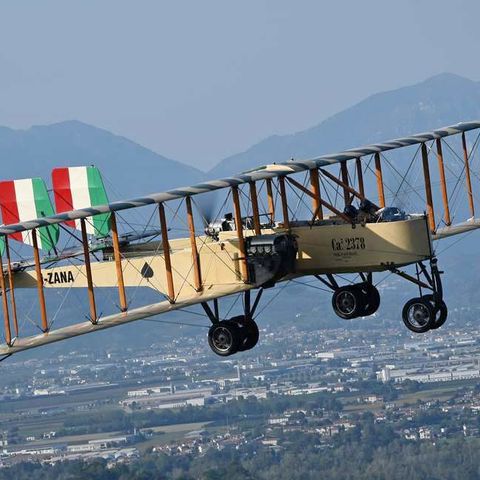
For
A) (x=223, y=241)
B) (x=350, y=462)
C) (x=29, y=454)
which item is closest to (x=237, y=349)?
(x=223, y=241)

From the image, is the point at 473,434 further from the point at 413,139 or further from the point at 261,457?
the point at 413,139

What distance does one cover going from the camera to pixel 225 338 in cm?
4284

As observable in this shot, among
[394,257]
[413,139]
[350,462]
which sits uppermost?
[413,139]

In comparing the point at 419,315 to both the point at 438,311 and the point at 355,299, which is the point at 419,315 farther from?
the point at 355,299

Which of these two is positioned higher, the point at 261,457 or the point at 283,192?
the point at 283,192

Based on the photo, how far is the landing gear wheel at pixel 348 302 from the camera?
43.7 meters

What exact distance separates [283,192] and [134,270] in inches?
174

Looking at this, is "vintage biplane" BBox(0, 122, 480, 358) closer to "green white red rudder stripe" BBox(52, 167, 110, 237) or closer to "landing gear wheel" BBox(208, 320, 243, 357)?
"landing gear wheel" BBox(208, 320, 243, 357)

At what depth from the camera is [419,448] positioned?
166 metres

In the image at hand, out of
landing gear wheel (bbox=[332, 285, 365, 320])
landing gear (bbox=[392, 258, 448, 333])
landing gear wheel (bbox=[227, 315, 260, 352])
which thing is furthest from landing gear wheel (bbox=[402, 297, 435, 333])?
landing gear wheel (bbox=[227, 315, 260, 352])

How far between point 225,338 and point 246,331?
541 millimetres

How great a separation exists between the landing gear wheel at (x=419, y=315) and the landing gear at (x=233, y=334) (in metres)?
3.50

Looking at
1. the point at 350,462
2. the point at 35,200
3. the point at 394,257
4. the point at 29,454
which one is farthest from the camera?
the point at 29,454

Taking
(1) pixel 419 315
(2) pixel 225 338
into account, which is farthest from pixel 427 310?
(2) pixel 225 338
